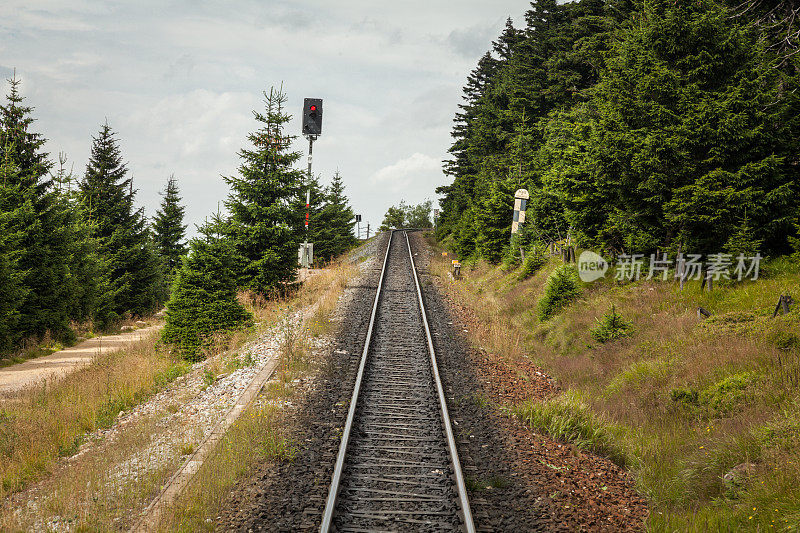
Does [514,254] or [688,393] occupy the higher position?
[514,254]

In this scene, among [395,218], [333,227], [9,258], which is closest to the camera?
[9,258]

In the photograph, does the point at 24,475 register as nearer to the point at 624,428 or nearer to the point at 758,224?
the point at 624,428

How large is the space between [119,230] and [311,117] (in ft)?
53.9

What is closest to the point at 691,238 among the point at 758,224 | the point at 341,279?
the point at 758,224

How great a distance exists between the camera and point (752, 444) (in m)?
6.42

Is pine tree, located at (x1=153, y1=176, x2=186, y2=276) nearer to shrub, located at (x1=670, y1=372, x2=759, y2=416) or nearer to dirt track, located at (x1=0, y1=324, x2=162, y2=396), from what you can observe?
dirt track, located at (x1=0, y1=324, x2=162, y2=396)

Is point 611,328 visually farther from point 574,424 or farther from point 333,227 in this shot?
point 333,227

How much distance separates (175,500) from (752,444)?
23.5 ft

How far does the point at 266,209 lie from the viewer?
A: 20.2 m

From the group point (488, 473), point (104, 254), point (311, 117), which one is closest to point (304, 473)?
point (488, 473)

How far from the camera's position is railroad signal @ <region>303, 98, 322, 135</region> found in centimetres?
2492

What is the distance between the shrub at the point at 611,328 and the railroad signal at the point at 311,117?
17.4 meters

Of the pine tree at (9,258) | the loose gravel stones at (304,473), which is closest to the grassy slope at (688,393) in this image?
the loose gravel stones at (304,473)

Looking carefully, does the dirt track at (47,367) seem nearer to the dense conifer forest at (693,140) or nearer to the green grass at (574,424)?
the green grass at (574,424)
